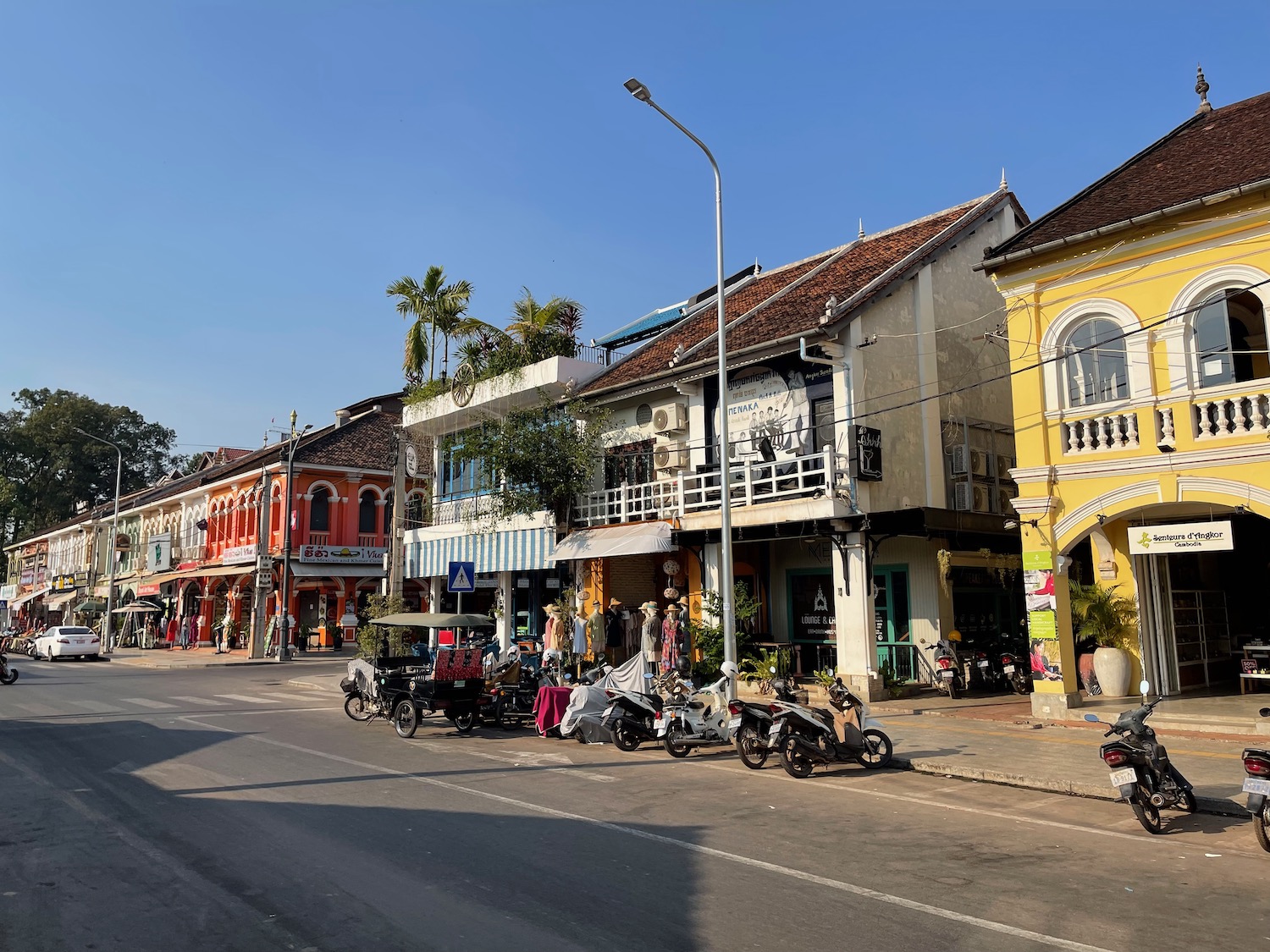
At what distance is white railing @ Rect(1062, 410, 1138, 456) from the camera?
14.4m

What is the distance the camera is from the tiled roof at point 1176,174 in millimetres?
14102

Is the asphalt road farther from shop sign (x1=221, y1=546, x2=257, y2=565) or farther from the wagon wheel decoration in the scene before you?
shop sign (x1=221, y1=546, x2=257, y2=565)

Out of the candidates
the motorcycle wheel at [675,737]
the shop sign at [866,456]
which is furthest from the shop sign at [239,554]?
the motorcycle wheel at [675,737]

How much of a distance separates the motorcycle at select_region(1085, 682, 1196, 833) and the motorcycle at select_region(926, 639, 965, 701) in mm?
9305

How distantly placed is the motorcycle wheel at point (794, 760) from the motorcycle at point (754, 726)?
0.52 meters

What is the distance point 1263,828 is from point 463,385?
73.8 feet

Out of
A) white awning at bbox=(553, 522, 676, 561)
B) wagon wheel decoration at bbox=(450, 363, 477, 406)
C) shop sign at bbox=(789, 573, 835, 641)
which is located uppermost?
wagon wheel decoration at bbox=(450, 363, 477, 406)

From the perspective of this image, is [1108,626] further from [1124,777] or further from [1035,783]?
[1124,777]

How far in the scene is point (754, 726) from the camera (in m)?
11.7

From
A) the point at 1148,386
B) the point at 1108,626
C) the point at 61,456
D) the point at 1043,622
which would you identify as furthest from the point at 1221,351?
the point at 61,456

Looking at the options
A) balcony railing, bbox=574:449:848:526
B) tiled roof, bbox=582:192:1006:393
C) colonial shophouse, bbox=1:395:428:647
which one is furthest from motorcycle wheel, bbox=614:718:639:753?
colonial shophouse, bbox=1:395:428:647

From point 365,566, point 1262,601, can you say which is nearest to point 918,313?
point 1262,601

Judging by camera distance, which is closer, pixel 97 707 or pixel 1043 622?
pixel 1043 622

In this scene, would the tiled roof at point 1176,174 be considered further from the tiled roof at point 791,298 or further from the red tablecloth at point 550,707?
the red tablecloth at point 550,707
